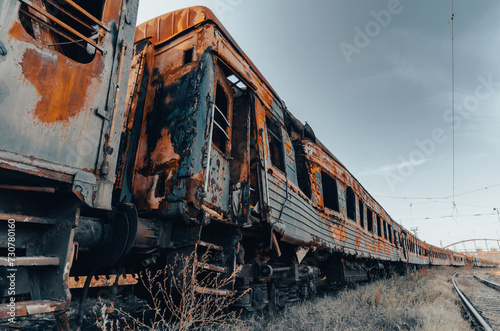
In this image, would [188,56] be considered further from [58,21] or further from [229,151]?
[58,21]

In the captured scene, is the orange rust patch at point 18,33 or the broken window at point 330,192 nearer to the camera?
the orange rust patch at point 18,33

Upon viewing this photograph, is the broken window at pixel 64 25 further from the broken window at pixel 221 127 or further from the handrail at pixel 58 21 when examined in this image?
the broken window at pixel 221 127

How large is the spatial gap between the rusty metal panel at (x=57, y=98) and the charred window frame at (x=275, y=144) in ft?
9.89

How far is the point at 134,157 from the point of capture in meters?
3.32

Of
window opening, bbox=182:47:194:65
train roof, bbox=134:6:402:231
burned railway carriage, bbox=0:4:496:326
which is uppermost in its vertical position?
train roof, bbox=134:6:402:231

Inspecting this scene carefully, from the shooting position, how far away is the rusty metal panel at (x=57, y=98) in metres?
1.78

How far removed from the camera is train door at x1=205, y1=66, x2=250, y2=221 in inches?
135

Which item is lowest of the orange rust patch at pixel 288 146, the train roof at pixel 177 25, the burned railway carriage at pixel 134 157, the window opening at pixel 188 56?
the burned railway carriage at pixel 134 157

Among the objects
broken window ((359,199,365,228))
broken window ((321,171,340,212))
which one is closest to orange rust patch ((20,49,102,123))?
broken window ((321,171,340,212))

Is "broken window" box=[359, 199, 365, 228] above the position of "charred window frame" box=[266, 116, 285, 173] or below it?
below

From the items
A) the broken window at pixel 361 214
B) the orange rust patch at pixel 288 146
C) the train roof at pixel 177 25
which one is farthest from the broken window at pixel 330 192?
the train roof at pixel 177 25

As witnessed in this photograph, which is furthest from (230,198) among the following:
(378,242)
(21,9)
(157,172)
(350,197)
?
(378,242)

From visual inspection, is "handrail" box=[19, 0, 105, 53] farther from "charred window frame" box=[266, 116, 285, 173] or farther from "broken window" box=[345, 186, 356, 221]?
"broken window" box=[345, 186, 356, 221]

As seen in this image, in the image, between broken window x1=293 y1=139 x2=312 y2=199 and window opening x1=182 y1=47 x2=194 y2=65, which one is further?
broken window x1=293 y1=139 x2=312 y2=199
